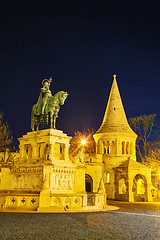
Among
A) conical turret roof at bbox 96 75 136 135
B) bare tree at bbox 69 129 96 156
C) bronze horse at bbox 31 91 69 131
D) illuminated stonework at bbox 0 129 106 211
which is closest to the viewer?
illuminated stonework at bbox 0 129 106 211

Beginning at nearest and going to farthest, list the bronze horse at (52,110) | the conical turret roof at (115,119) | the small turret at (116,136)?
the bronze horse at (52,110)
the small turret at (116,136)
the conical turret roof at (115,119)

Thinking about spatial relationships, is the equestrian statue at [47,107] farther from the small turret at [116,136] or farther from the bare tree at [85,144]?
the bare tree at [85,144]

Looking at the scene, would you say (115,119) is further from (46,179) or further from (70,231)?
(70,231)

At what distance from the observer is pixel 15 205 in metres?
15.4

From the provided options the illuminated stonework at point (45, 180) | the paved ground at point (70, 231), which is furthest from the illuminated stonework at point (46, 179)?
the paved ground at point (70, 231)

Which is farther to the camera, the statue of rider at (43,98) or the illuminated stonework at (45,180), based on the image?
the statue of rider at (43,98)

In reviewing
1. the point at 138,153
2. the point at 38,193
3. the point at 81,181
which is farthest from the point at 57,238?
the point at 138,153

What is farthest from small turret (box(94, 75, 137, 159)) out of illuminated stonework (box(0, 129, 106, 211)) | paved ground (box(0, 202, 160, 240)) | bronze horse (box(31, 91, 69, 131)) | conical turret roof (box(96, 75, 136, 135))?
paved ground (box(0, 202, 160, 240))

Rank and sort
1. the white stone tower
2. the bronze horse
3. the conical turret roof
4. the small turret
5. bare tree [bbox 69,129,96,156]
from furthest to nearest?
bare tree [bbox 69,129,96,156] < the conical turret roof < the small turret < the white stone tower < the bronze horse

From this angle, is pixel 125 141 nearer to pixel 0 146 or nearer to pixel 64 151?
pixel 0 146

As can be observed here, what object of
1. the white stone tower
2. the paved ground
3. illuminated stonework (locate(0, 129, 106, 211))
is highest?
the white stone tower

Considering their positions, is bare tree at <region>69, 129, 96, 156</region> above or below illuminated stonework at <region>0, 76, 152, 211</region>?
above

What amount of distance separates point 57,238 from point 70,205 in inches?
307

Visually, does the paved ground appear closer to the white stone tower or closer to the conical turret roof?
the white stone tower
